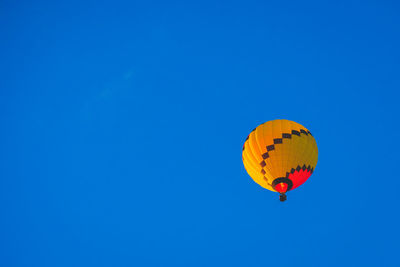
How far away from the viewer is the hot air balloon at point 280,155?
1927cm

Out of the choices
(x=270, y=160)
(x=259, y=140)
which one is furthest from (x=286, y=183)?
(x=259, y=140)

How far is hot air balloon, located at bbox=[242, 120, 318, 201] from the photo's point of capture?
19.3 meters

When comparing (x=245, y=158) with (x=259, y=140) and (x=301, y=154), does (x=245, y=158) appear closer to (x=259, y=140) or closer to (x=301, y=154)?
(x=259, y=140)

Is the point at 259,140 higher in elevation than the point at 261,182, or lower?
higher

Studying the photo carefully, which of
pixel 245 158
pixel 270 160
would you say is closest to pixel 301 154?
pixel 270 160

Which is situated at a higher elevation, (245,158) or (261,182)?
(245,158)

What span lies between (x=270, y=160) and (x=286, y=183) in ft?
4.67

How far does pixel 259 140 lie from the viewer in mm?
20078

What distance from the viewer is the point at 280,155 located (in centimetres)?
1934

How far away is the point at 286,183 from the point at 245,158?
2.73 m

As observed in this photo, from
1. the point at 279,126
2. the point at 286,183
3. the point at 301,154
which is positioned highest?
the point at 279,126

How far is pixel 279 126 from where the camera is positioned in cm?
2027

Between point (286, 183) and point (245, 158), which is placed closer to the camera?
point (286, 183)

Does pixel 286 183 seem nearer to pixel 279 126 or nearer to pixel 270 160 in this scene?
pixel 270 160
